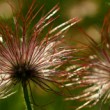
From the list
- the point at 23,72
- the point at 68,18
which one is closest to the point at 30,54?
the point at 23,72

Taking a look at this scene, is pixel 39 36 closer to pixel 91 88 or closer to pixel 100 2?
pixel 91 88

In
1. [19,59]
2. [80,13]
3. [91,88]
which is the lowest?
[91,88]

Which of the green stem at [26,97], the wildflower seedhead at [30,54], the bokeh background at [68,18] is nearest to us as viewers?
the green stem at [26,97]

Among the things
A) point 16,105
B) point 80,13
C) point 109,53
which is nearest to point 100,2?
point 80,13

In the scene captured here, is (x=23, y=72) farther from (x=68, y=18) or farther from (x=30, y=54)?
(x=68, y=18)

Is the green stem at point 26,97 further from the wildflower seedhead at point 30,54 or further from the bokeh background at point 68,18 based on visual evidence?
the bokeh background at point 68,18

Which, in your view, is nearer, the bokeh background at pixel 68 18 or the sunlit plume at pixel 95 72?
the sunlit plume at pixel 95 72

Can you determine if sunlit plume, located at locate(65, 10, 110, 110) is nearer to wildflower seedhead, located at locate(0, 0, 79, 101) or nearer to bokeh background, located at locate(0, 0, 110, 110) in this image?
wildflower seedhead, located at locate(0, 0, 79, 101)

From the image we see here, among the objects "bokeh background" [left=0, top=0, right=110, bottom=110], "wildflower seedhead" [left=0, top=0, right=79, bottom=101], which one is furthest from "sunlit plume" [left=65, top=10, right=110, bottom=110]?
"bokeh background" [left=0, top=0, right=110, bottom=110]

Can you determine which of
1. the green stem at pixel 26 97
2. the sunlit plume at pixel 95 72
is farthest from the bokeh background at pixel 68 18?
the green stem at pixel 26 97
